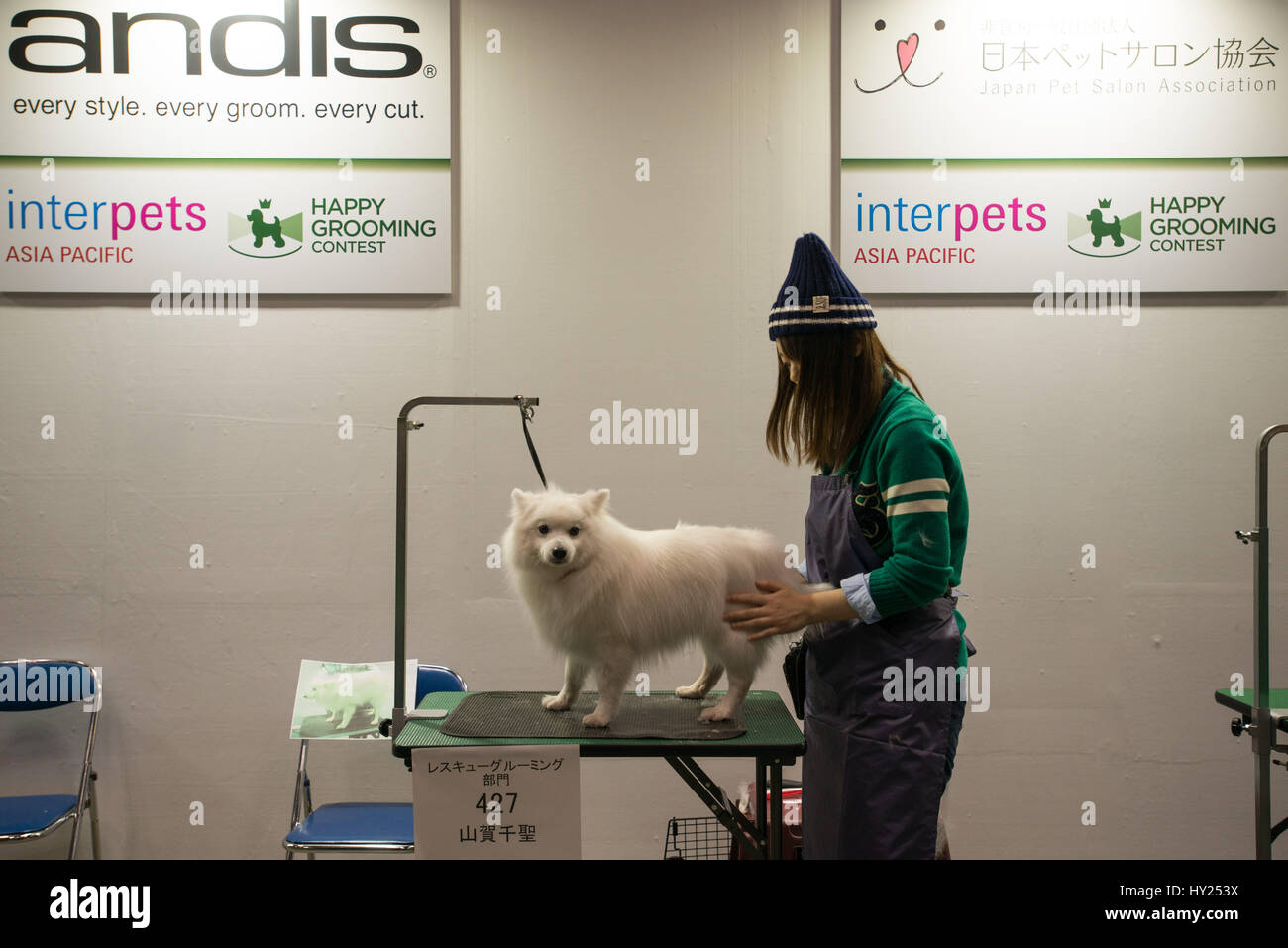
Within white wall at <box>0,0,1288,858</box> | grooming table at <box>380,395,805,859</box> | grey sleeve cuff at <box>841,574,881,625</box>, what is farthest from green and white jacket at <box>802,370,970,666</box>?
white wall at <box>0,0,1288,858</box>

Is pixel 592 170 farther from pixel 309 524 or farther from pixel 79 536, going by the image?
pixel 79 536

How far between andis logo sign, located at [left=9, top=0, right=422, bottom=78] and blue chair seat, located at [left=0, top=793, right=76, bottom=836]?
2711 mm

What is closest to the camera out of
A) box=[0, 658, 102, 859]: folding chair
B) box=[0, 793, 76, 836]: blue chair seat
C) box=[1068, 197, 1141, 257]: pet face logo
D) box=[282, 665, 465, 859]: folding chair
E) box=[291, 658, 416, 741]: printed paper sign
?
box=[282, 665, 465, 859]: folding chair

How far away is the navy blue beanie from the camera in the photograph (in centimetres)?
215

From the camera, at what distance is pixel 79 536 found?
3846 mm

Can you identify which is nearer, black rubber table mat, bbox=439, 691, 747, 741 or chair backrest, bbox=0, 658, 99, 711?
black rubber table mat, bbox=439, 691, 747, 741

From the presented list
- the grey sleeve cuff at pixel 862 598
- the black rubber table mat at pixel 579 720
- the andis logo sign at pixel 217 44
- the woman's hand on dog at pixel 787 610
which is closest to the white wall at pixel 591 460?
the andis logo sign at pixel 217 44

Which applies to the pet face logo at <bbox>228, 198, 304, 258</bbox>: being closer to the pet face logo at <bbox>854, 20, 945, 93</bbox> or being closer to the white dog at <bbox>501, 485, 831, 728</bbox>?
the white dog at <bbox>501, 485, 831, 728</bbox>

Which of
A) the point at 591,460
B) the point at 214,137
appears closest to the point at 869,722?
the point at 591,460

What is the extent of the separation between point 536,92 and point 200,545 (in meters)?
2.19

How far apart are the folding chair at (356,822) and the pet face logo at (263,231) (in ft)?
5.60

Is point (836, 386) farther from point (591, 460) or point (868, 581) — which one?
point (591, 460)

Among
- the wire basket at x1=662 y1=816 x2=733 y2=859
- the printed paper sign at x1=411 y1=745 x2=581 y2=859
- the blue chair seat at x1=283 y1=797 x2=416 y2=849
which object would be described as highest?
the printed paper sign at x1=411 y1=745 x2=581 y2=859
